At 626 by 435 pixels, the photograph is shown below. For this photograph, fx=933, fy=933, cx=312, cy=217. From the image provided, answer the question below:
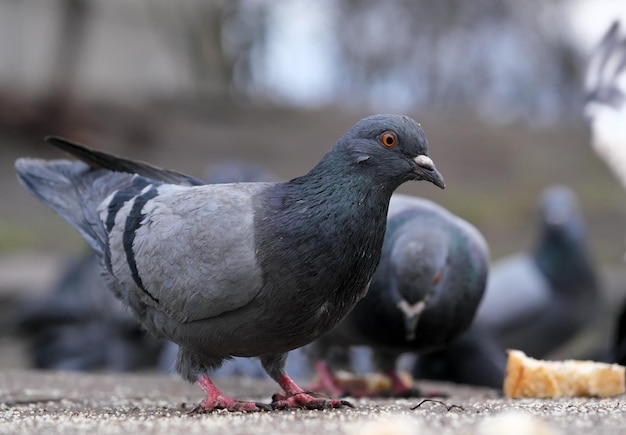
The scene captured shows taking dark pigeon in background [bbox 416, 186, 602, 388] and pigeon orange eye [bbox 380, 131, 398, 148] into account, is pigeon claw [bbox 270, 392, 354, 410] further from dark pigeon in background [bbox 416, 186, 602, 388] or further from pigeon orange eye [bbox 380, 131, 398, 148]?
dark pigeon in background [bbox 416, 186, 602, 388]

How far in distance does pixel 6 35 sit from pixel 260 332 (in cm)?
1700

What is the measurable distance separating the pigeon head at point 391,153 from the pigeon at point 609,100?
2.19 meters

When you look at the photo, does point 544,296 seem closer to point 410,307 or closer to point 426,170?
point 410,307

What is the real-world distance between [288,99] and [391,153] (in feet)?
61.4

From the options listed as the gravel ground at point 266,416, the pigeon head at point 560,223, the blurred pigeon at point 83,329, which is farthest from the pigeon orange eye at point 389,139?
the pigeon head at point 560,223

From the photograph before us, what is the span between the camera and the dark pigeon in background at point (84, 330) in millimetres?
8070

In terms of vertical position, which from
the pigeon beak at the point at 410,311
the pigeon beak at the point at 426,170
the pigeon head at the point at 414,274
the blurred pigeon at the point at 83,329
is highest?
the pigeon beak at the point at 426,170

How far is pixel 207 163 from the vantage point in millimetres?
17344

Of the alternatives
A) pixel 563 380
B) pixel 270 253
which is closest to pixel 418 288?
pixel 563 380

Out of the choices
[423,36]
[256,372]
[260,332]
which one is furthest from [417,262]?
[423,36]

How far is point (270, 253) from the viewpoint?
3.41m

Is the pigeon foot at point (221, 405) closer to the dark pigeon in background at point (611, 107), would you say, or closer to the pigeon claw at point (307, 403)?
the pigeon claw at point (307, 403)

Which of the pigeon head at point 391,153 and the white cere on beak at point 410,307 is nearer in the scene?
the pigeon head at point 391,153

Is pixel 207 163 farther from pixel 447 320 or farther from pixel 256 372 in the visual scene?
pixel 447 320
